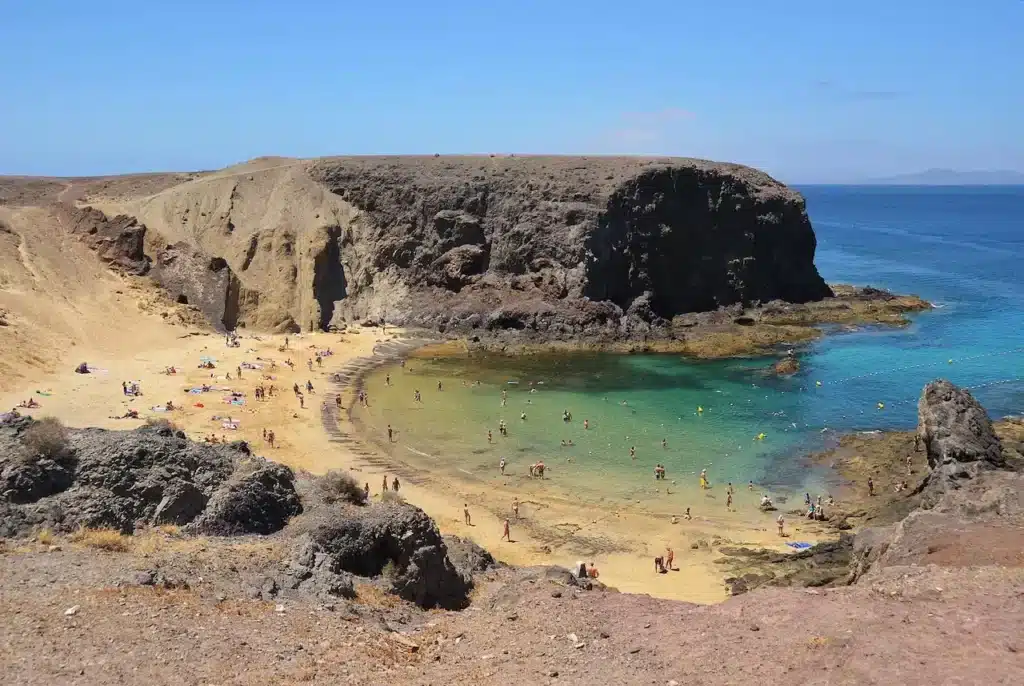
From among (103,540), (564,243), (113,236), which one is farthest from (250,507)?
(113,236)

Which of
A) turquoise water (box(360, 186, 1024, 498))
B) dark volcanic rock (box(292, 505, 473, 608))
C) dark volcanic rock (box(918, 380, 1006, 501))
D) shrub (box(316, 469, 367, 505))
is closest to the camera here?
dark volcanic rock (box(292, 505, 473, 608))

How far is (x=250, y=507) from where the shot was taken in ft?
47.8

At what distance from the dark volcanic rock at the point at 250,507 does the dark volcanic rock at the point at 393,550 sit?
2.75 ft

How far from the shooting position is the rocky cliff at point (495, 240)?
53.8 meters

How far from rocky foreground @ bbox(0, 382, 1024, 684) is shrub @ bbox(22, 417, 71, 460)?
4 cm

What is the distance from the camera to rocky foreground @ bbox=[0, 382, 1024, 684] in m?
10.0

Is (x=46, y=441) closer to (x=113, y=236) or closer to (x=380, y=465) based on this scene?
(x=380, y=465)

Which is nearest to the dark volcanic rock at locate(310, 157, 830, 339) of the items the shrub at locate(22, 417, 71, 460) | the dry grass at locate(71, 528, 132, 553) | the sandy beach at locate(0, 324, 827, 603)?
the sandy beach at locate(0, 324, 827, 603)

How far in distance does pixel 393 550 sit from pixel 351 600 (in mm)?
1683

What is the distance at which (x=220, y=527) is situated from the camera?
14.2 metres

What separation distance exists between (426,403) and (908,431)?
2193 cm

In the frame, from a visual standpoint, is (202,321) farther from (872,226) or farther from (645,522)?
(872,226)

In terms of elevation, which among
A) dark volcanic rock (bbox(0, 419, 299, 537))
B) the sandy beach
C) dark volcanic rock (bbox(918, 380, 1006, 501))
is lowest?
the sandy beach

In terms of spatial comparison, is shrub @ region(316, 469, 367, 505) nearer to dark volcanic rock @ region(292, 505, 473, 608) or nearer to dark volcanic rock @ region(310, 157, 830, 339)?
dark volcanic rock @ region(292, 505, 473, 608)
